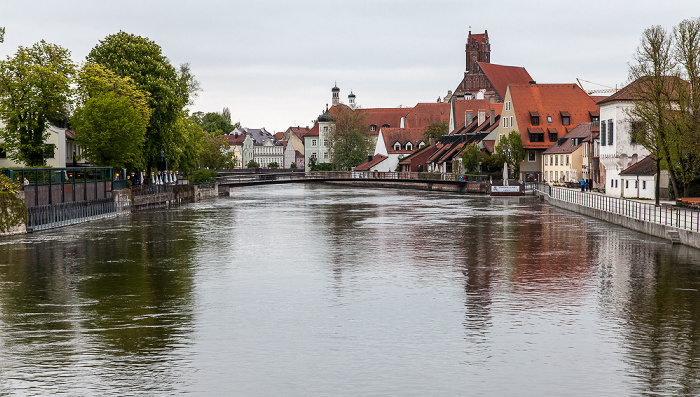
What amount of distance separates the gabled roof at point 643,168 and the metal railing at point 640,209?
130 inches

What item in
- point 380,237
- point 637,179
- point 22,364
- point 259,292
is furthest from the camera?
point 637,179

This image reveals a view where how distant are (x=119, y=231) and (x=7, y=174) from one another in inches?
287

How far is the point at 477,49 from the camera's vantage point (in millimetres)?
193000

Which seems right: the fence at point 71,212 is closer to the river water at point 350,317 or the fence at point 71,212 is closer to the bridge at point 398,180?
the river water at point 350,317

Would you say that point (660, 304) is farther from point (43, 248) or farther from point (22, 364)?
point (43, 248)

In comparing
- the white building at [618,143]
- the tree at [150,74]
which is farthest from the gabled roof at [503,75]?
the tree at [150,74]

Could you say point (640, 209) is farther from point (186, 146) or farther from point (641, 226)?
point (186, 146)

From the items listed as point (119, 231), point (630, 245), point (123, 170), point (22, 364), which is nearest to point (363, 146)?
point (123, 170)

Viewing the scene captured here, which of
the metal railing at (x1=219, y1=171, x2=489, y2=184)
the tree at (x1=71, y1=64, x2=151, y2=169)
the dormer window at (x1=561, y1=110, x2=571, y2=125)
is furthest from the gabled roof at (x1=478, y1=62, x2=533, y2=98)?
the tree at (x1=71, y1=64, x2=151, y2=169)

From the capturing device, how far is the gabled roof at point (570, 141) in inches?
3846

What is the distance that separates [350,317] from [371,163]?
13287 cm

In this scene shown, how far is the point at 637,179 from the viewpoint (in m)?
68.3

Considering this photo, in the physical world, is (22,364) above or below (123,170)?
below

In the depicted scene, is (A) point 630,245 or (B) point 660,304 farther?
(A) point 630,245
